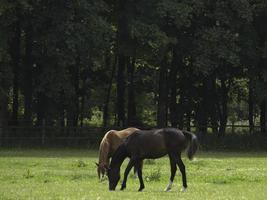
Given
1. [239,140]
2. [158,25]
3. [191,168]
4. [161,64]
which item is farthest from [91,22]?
[191,168]

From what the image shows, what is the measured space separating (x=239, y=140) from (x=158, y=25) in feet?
29.5

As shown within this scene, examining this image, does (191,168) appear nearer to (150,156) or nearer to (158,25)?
A: (150,156)

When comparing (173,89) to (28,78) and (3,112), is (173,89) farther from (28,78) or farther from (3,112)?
(3,112)

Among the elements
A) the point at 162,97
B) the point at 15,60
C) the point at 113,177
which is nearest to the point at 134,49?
the point at 162,97

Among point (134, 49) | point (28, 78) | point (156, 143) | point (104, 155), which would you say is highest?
point (134, 49)

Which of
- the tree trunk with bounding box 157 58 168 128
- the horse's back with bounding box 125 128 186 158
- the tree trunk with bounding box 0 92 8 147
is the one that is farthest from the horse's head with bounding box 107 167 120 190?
the tree trunk with bounding box 157 58 168 128

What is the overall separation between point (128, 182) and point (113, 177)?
90.4 inches

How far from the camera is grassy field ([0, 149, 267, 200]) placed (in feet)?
55.7

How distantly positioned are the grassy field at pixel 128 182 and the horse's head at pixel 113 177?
1.12 ft

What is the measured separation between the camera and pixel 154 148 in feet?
62.0

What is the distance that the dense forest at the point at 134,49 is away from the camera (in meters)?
42.6

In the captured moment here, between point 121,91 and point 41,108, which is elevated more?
point 121,91

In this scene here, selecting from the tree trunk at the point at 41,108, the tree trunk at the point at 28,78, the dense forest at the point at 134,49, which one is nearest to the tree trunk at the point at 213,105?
the dense forest at the point at 134,49

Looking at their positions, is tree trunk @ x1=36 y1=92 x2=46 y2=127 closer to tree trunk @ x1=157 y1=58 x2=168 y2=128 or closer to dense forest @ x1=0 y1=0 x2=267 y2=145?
dense forest @ x1=0 y1=0 x2=267 y2=145
